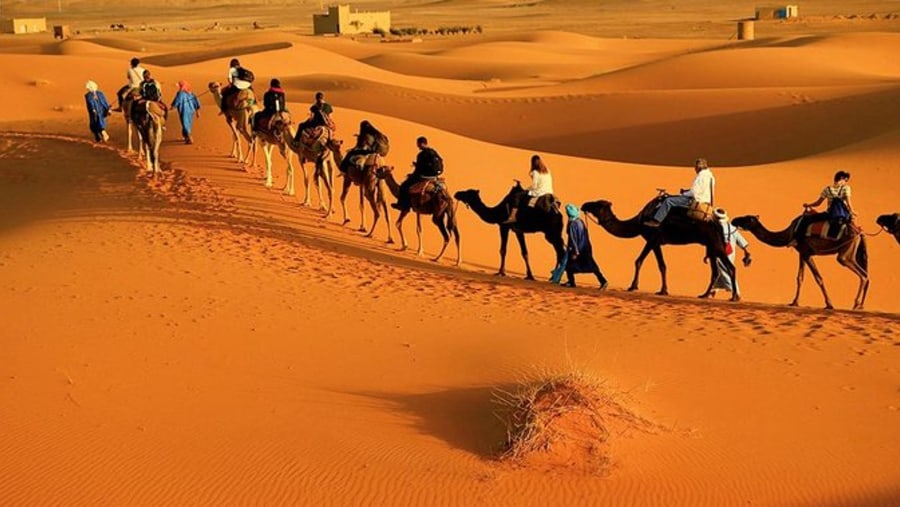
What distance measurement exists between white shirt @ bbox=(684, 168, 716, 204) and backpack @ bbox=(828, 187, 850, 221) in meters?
1.59

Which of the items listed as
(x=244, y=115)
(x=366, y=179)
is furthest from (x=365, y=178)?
(x=244, y=115)

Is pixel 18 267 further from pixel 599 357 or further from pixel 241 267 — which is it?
pixel 599 357

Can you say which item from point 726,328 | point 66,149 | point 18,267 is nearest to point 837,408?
point 726,328

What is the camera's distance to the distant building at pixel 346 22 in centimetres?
8394

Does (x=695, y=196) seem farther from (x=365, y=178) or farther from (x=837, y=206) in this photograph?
(x=365, y=178)

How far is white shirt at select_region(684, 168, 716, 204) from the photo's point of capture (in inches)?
599

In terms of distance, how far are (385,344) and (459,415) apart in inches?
92.7

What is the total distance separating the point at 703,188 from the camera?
15.3 metres

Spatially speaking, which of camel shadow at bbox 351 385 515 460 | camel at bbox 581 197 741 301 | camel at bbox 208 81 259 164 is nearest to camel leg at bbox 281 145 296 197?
camel at bbox 208 81 259 164

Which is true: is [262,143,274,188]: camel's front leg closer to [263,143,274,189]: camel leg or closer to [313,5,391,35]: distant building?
[263,143,274,189]: camel leg

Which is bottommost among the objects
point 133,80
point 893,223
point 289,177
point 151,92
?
point 893,223

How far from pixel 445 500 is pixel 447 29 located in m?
86.8

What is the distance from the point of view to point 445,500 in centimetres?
877

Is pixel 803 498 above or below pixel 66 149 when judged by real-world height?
below
